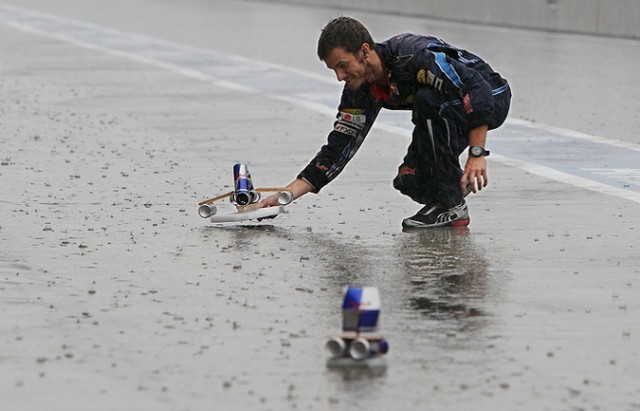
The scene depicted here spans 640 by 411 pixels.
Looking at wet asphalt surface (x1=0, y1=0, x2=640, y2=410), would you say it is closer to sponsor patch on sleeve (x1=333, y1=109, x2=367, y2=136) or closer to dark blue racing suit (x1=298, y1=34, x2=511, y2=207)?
dark blue racing suit (x1=298, y1=34, x2=511, y2=207)

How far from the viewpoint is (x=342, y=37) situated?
8359 mm

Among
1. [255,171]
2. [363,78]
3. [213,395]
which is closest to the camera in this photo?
[213,395]

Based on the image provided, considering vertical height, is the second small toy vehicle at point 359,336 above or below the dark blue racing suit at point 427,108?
below

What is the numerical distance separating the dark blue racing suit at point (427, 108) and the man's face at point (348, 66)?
14 cm

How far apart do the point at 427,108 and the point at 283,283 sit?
60.7 inches

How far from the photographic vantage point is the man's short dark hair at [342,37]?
8.35m

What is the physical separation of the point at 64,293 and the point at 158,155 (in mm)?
5315

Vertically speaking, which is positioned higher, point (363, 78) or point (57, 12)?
point (57, 12)

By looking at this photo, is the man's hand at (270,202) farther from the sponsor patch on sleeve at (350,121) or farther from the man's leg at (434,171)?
the man's leg at (434,171)

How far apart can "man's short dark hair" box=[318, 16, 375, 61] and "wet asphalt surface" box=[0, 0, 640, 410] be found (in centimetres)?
92

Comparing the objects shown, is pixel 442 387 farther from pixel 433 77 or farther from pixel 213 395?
pixel 433 77

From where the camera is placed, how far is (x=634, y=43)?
2388cm

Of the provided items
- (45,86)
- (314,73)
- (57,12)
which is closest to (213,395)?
(45,86)

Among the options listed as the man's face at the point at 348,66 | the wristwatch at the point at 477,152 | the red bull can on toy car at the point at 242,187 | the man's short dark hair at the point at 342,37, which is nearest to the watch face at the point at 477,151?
the wristwatch at the point at 477,152
